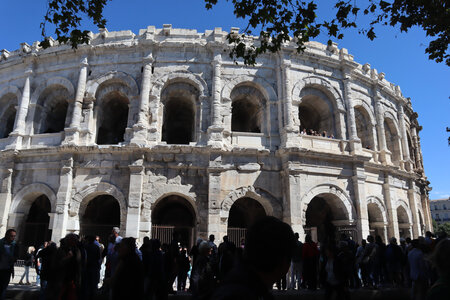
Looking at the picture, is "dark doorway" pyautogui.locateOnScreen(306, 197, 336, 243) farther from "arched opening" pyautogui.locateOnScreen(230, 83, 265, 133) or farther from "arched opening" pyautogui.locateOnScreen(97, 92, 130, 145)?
"arched opening" pyautogui.locateOnScreen(97, 92, 130, 145)

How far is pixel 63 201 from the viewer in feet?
40.5

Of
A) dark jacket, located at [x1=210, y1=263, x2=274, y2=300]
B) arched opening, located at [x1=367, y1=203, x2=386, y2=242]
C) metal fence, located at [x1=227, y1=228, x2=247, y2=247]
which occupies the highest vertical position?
arched opening, located at [x1=367, y1=203, x2=386, y2=242]

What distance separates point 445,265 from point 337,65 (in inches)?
569

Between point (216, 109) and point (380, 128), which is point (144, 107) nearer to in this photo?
point (216, 109)

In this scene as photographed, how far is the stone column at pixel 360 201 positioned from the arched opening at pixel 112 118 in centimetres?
1087

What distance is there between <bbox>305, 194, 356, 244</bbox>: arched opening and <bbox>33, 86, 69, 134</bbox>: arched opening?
12.6 metres

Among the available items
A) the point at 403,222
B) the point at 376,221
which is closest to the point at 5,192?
the point at 376,221

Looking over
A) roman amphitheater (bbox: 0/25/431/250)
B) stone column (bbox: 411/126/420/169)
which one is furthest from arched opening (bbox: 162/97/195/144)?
stone column (bbox: 411/126/420/169)

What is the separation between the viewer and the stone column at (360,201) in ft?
43.3

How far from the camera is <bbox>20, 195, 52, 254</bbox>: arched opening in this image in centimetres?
1384

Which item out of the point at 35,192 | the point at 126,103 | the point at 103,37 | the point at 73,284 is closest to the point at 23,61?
the point at 103,37

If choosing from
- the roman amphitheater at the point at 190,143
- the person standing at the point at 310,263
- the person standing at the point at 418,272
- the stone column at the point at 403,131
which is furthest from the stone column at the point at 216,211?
the stone column at the point at 403,131

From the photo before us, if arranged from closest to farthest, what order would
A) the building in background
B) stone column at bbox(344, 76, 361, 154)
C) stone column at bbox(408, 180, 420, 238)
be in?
stone column at bbox(344, 76, 361, 154), stone column at bbox(408, 180, 420, 238), the building in background

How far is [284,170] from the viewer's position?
12766 millimetres
